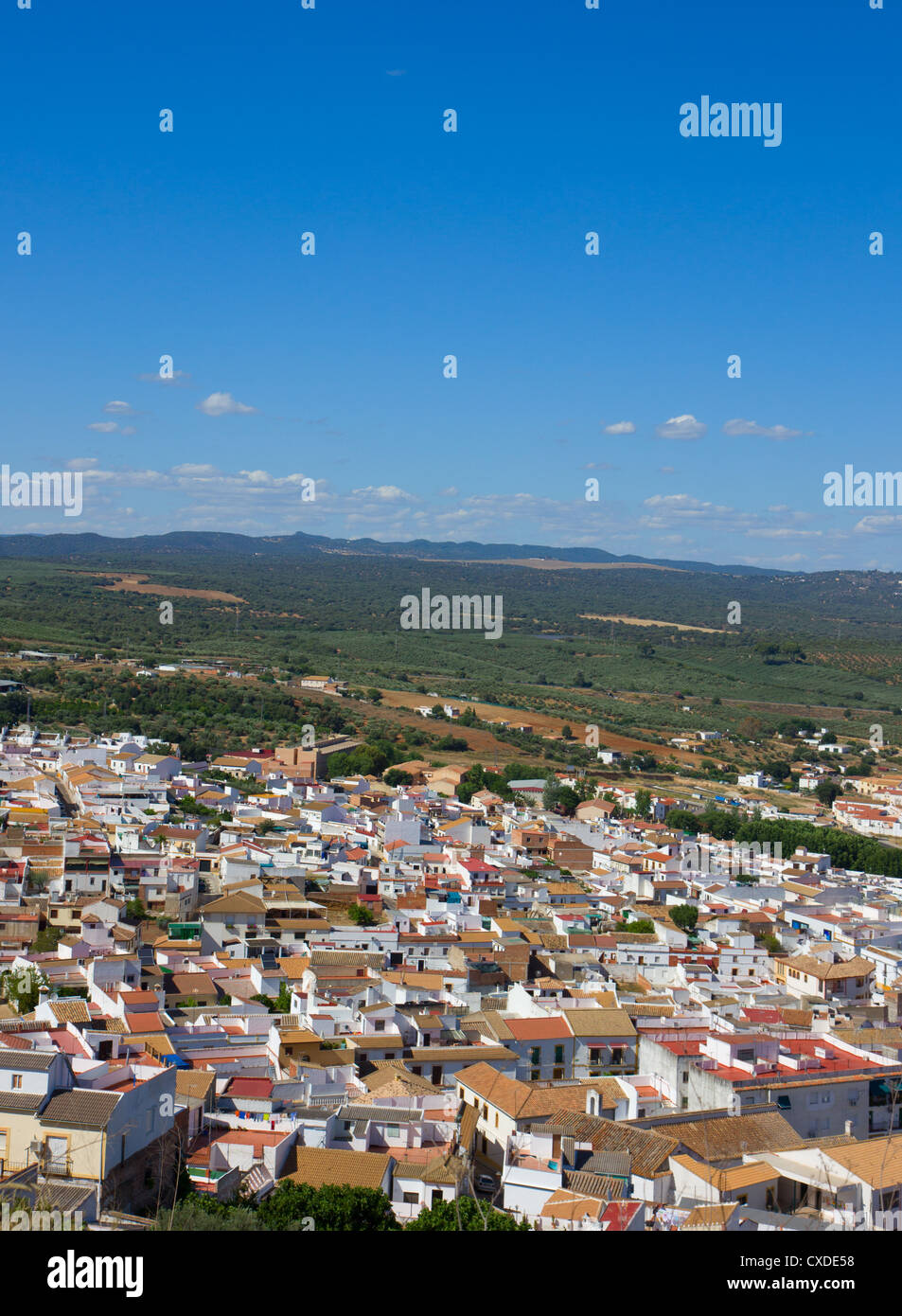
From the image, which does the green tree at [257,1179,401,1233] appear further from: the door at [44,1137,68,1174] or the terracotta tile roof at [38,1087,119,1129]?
the door at [44,1137,68,1174]

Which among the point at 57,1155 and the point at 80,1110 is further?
the point at 80,1110

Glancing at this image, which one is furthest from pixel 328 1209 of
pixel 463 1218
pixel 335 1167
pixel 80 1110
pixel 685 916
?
pixel 685 916

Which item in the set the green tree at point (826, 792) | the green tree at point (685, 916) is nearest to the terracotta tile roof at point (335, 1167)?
the green tree at point (685, 916)

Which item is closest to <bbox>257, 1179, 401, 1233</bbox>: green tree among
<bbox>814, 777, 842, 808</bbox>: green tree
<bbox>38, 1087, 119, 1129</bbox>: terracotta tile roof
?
<bbox>38, 1087, 119, 1129</bbox>: terracotta tile roof

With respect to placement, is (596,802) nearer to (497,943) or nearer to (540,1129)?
(497,943)

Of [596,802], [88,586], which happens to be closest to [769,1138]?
[596,802]

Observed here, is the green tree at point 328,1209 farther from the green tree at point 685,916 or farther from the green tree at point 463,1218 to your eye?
the green tree at point 685,916

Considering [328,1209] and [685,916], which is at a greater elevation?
[328,1209]

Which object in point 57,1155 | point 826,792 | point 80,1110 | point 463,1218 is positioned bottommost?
point 826,792

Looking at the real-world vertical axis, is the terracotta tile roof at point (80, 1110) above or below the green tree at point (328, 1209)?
above

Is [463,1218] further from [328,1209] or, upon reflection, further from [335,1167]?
[335,1167]
